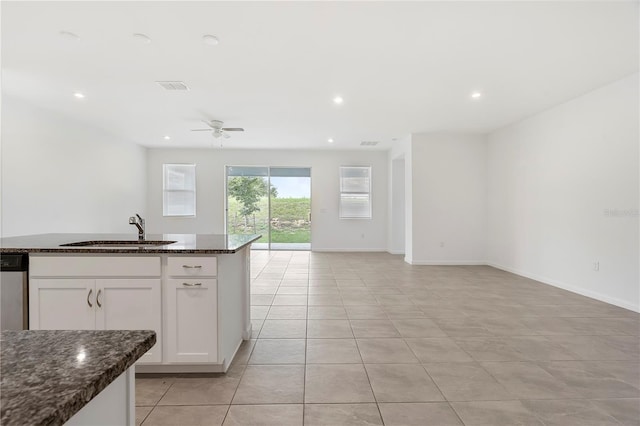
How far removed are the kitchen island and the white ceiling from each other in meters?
2.00

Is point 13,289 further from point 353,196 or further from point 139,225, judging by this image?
point 353,196

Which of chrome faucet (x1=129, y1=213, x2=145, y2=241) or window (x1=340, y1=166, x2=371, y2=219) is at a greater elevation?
window (x1=340, y1=166, x2=371, y2=219)

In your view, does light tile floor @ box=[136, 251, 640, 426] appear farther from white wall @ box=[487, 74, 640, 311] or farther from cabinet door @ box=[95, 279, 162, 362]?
white wall @ box=[487, 74, 640, 311]

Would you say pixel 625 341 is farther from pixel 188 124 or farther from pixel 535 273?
pixel 188 124

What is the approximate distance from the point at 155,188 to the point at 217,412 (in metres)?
8.08

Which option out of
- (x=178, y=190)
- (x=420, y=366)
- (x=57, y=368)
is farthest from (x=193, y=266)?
(x=178, y=190)

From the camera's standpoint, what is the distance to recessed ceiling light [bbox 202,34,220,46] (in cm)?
293

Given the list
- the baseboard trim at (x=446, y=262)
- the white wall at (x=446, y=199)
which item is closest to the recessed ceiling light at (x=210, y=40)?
the white wall at (x=446, y=199)

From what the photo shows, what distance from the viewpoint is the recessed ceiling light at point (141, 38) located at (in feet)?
9.54

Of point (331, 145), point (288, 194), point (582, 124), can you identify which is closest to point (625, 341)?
point (582, 124)

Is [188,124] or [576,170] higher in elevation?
[188,124]

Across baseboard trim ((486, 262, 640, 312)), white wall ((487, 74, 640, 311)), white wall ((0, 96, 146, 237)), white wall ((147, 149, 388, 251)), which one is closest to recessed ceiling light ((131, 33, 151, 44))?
white wall ((0, 96, 146, 237))


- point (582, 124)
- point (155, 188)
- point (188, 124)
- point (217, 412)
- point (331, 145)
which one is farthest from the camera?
point (155, 188)

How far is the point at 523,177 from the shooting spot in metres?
5.54
